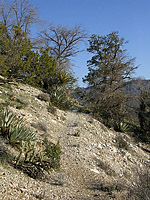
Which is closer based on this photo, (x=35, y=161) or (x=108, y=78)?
(x=35, y=161)

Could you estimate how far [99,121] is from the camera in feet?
51.2

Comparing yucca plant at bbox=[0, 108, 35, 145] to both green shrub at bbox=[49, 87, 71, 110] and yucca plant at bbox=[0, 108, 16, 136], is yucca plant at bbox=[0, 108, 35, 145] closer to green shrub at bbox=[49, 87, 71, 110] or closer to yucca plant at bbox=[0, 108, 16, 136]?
yucca plant at bbox=[0, 108, 16, 136]

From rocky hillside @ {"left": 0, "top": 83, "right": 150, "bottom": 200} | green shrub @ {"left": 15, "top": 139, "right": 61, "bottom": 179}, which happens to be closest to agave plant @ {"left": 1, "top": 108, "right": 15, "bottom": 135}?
rocky hillside @ {"left": 0, "top": 83, "right": 150, "bottom": 200}

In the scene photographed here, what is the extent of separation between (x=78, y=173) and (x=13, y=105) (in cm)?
542

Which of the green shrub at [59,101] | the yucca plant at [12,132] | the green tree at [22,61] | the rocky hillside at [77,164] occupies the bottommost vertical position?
the rocky hillside at [77,164]

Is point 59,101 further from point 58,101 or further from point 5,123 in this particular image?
point 5,123

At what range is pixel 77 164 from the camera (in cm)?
792

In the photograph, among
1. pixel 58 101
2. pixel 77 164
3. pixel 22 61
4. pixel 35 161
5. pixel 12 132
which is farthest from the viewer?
pixel 22 61

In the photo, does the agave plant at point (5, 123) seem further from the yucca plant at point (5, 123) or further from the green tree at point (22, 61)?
the green tree at point (22, 61)

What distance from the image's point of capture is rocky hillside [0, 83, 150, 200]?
514 cm

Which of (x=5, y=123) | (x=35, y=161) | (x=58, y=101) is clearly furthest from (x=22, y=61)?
(x=35, y=161)

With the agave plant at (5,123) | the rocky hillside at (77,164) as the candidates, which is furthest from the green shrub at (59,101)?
the agave plant at (5,123)

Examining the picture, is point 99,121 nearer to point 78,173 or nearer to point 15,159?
point 78,173

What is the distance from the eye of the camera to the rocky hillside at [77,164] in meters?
5.14
